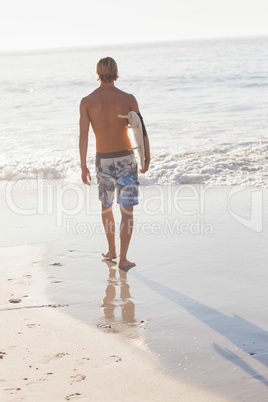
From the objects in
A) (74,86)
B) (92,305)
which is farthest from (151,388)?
(74,86)

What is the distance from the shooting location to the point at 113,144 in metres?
4.81

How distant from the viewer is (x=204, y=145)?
1105cm

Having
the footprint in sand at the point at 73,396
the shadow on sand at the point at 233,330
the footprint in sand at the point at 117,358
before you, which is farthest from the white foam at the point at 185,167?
the footprint in sand at the point at 73,396

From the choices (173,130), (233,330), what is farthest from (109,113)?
(173,130)

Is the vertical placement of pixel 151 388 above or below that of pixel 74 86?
below

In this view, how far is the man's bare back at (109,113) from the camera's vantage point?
4.71 meters

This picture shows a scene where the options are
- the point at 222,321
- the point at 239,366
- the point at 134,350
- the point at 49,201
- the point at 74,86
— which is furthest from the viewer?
the point at 74,86

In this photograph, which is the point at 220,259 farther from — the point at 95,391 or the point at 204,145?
the point at 204,145

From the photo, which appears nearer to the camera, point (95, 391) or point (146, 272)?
point (95, 391)

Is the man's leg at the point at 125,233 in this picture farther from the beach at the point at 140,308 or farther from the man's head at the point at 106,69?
the man's head at the point at 106,69

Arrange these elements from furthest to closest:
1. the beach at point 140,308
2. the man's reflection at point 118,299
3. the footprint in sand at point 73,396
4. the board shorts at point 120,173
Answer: the board shorts at point 120,173 < the man's reflection at point 118,299 < the beach at point 140,308 < the footprint in sand at point 73,396

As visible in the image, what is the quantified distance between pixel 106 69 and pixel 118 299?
1794 millimetres

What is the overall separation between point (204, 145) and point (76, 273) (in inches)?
267

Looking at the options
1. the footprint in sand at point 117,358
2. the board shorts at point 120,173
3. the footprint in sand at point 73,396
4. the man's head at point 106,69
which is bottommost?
the footprint in sand at point 73,396
